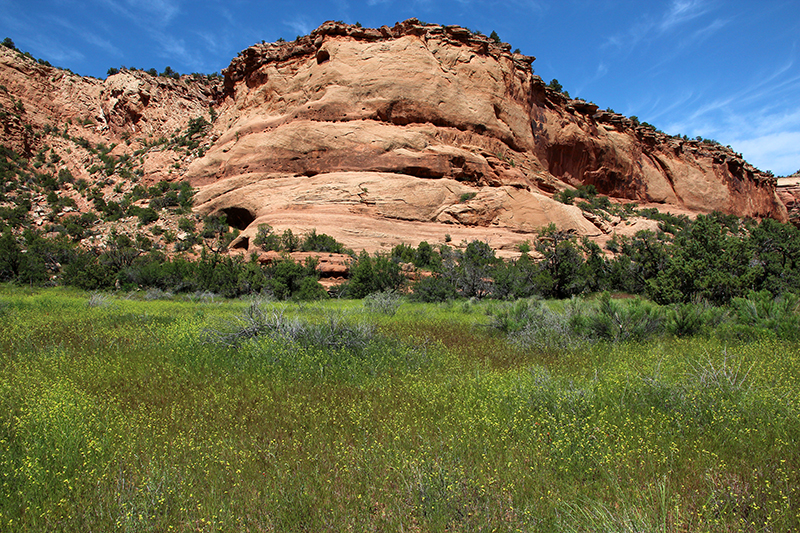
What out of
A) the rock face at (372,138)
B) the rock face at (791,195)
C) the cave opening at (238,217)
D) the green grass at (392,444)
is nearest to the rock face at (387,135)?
the rock face at (372,138)

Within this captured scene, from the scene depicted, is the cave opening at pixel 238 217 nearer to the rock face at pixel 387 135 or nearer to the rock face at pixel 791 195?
the rock face at pixel 387 135

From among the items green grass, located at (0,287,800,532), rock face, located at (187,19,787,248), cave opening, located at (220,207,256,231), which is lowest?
green grass, located at (0,287,800,532)

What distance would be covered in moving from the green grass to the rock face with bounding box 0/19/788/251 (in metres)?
18.7

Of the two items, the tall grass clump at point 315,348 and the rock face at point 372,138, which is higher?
the rock face at point 372,138

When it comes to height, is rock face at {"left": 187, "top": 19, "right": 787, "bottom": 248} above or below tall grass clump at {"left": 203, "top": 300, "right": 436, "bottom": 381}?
above

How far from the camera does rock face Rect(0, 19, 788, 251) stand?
27.0 m

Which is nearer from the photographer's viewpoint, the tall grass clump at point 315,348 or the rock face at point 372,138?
the tall grass clump at point 315,348

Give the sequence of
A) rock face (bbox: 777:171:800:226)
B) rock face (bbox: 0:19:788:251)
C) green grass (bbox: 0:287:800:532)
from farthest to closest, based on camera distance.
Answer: rock face (bbox: 777:171:800:226) < rock face (bbox: 0:19:788:251) < green grass (bbox: 0:287:800:532)

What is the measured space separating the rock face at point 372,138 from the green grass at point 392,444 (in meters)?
18.7

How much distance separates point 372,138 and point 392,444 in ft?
89.5

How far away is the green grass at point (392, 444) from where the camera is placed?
8.16ft

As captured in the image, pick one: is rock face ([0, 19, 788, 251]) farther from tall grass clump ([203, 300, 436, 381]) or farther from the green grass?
the green grass

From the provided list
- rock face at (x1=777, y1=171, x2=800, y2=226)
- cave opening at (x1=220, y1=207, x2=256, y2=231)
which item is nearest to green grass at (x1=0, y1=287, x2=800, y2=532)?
cave opening at (x1=220, y1=207, x2=256, y2=231)

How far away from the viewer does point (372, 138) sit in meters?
28.7
